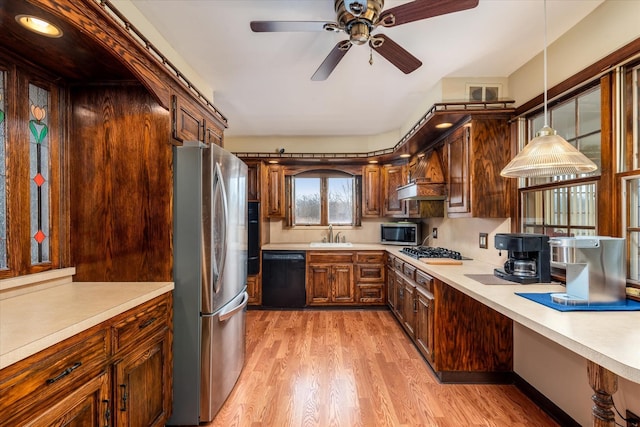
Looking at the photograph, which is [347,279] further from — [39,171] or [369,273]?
[39,171]

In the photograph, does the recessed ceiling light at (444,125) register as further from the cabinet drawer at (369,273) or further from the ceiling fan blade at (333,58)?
the cabinet drawer at (369,273)

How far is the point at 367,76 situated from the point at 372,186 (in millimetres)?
2062

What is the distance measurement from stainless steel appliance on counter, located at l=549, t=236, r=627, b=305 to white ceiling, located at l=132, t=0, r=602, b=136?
4.71 feet

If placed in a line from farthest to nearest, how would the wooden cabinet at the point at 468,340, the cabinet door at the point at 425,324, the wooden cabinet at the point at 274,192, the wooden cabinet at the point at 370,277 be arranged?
1. the wooden cabinet at the point at 274,192
2. the wooden cabinet at the point at 370,277
3. the cabinet door at the point at 425,324
4. the wooden cabinet at the point at 468,340

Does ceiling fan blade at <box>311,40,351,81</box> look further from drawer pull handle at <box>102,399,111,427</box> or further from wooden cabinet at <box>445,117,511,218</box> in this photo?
drawer pull handle at <box>102,399,111,427</box>

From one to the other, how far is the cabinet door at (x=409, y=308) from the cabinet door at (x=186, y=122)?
241 centimetres

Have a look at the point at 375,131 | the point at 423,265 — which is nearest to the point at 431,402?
the point at 423,265

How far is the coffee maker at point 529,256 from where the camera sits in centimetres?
190

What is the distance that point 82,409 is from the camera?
1.14 metres

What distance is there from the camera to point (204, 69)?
2465 mm

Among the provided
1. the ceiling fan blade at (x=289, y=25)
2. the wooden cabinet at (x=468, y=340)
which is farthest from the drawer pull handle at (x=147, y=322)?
the wooden cabinet at (x=468, y=340)

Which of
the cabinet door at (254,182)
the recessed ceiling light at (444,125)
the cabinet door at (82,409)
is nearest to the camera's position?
the cabinet door at (82,409)

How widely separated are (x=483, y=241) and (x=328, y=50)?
2243mm

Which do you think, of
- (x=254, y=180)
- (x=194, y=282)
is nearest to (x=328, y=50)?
(x=194, y=282)
